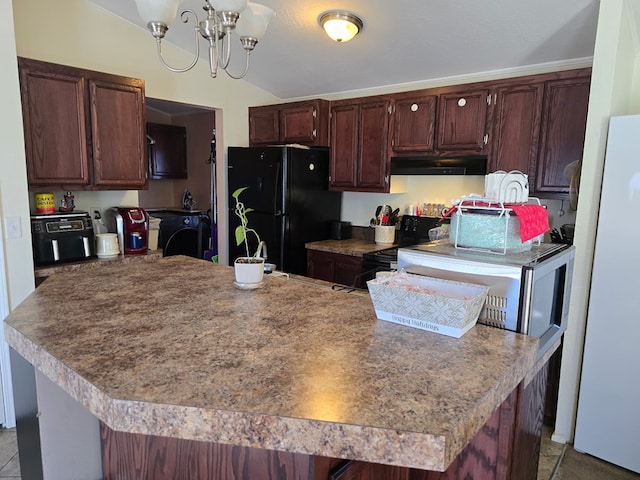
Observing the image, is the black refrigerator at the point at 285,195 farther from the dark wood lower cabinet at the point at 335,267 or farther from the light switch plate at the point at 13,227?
the light switch plate at the point at 13,227

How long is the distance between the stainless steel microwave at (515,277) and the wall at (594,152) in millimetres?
787

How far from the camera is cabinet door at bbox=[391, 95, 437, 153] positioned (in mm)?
3261

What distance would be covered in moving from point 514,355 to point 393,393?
0.42 meters

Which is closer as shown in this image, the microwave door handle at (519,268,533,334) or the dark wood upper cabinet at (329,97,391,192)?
the microwave door handle at (519,268,533,334)

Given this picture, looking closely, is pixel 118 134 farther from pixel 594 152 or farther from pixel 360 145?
pixel 594 152

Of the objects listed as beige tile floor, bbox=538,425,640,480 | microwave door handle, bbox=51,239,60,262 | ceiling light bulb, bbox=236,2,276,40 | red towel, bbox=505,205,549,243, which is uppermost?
ceiling light bulb, bbox=236,2,276,40

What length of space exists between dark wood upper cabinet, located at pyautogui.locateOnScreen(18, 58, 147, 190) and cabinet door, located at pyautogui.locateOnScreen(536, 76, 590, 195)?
9.42 feet

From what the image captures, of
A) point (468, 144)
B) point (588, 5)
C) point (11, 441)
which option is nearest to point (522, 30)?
point (588, 5)

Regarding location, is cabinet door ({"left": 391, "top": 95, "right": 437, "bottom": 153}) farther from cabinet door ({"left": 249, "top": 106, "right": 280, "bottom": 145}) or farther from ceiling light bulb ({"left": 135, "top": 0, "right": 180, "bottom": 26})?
ceiling light bulb ({"left": 135, "top": 0, "right": 180, "bottom": 26})

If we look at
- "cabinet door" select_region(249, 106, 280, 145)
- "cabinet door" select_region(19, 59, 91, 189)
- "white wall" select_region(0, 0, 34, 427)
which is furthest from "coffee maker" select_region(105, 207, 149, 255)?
"cabinet door" select_region(249, 106, 280, 145)

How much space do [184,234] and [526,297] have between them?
178 inches

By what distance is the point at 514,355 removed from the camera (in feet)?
3.60

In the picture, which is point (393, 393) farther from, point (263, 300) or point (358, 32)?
point (358, 32)

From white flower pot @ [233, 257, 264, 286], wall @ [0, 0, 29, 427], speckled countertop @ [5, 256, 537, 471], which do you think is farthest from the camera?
wall @ [0, 0, 29, 427]
